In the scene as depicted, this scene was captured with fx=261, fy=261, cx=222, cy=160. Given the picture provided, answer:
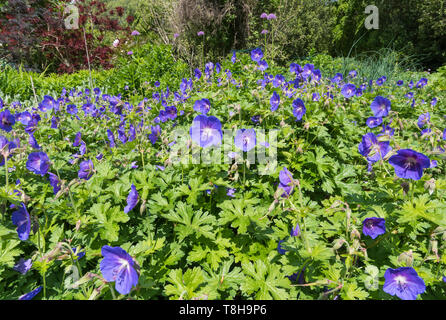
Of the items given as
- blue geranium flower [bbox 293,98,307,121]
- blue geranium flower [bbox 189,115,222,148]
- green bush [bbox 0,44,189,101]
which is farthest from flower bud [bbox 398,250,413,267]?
green bush [bbox 0,44,189,101]

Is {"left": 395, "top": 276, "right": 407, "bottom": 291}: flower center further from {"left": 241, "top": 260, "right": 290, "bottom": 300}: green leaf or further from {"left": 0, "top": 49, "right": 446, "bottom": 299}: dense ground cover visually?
{"left": 241, "top": 260, "right": 290, "bottom": 300}: green leaf

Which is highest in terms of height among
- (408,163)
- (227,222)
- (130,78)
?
(130,78)

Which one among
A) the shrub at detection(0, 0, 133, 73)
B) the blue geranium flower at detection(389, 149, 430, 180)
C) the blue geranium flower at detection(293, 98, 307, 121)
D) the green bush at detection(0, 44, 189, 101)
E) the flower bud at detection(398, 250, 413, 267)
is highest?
the shrub at detection(0, 0, 133, 73)

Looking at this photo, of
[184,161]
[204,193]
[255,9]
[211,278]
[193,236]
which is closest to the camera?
[211,278]

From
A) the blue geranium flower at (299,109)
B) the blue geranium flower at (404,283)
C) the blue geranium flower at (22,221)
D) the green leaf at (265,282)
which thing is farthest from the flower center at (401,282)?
the blue geranium flower at (22,221)

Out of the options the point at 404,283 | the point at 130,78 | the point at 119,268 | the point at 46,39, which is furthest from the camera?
the point at 46,39

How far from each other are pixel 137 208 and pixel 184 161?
1.35 feet

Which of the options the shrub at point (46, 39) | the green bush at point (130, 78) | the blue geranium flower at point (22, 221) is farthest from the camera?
the shrub at point (46, 39)

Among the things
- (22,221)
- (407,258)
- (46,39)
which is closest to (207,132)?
(22,221)

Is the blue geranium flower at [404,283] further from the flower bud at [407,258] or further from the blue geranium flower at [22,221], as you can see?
the blue geranium flower at [22,221]

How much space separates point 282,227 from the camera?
154 centimetres

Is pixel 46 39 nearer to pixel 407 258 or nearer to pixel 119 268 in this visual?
pixel 119 268
